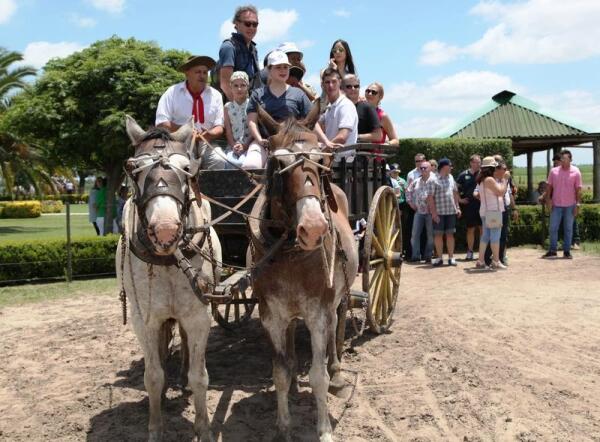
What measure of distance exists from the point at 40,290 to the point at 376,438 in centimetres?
772

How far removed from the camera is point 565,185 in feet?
40.0

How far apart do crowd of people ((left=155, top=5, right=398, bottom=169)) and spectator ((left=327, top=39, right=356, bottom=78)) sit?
0.44 m

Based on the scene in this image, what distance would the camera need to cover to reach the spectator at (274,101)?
195 inches

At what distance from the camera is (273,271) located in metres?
3.98

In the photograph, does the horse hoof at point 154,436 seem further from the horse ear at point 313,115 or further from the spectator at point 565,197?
the spectator at point 565,197

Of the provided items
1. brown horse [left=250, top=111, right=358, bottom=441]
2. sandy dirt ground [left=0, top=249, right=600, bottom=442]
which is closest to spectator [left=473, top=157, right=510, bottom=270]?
sandy dirt ground [left=0, top=249, right=600, bottom=442]

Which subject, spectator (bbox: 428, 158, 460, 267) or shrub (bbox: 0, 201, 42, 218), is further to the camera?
shrub (bbox: 0, 201, 42, 218)

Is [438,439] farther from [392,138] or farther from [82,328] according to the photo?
[82,328]

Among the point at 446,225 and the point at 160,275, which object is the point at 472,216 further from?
the point at 160,275

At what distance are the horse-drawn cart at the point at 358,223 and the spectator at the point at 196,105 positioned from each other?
0.35m

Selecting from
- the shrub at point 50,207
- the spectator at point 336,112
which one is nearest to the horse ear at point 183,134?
the spectator at point 336,112

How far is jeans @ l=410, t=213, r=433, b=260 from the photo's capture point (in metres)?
11.9

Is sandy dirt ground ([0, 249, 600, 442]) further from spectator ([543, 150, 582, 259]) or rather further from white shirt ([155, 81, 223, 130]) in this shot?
spectator ([543, 150, 582, 259])

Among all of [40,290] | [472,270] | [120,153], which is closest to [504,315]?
[472,270]
